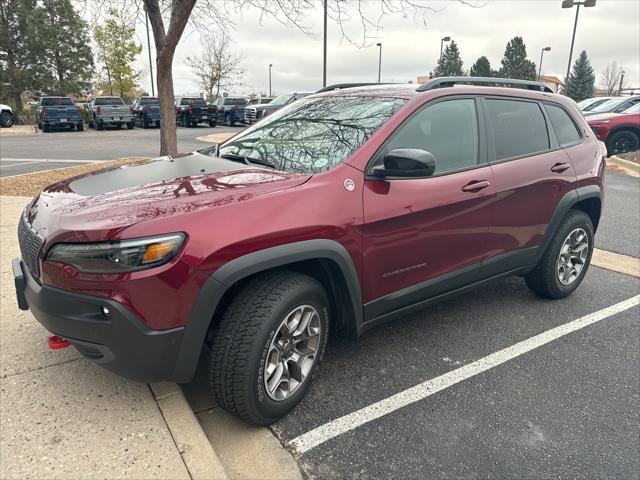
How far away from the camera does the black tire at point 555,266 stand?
407 cm

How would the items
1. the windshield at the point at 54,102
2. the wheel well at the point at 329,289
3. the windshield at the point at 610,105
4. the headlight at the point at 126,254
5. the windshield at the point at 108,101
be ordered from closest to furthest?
the headlight at the point at 126,254 → the wheel well at the point at 329,289 → the windshield at the point at 610,105 → the windshield at the point at 54,102 → the windshield at the point at 108,101

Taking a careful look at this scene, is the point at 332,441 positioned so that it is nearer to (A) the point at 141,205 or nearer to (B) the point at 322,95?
(A) the point at 141,205

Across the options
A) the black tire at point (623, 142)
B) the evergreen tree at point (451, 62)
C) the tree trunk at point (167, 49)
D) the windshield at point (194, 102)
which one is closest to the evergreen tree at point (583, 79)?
the evergreen tree at point (451, 62)

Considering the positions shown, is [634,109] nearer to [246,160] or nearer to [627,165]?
[627,165]

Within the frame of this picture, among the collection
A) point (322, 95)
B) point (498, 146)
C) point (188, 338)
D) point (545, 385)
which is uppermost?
point (322, 95)

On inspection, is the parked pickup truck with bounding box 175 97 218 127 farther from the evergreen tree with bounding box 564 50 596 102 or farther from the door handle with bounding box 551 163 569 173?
the evergreen tree with bounding box 564 50 596 102

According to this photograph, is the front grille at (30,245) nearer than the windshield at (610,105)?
Yes

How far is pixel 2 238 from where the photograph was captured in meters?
5.35

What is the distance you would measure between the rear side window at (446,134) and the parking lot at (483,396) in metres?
1.27

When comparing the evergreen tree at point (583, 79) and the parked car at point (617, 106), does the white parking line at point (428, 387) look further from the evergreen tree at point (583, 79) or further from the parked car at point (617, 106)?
the evergreen tree at point (583, 79)

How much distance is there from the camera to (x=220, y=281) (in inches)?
88.0

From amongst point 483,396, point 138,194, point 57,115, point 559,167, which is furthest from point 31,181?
point 57,115

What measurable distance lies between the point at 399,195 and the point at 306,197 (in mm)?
619

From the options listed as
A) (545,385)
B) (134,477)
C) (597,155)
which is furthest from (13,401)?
(597,155)
